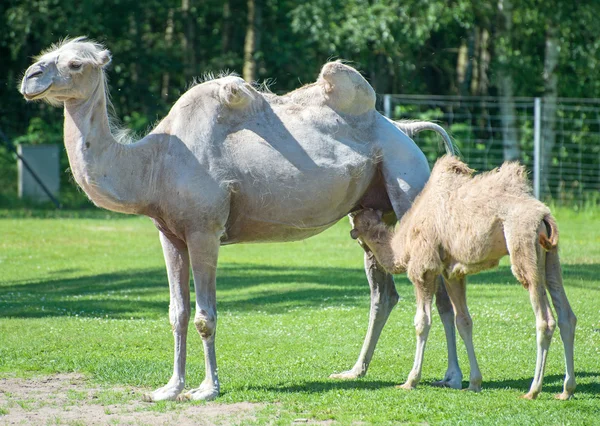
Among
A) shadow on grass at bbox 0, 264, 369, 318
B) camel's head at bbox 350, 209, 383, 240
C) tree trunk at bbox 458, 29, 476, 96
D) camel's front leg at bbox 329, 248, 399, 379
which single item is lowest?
shadow on grass at bbox 0, 264, 369, 318

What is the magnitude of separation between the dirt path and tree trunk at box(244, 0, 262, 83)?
2076 cm

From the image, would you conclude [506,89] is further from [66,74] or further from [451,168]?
[66,74]

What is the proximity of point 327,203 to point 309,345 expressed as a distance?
232cm

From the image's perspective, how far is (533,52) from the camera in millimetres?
24828

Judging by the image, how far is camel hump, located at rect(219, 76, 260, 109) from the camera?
741cm

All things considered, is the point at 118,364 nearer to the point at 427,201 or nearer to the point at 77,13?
the point at 427,201

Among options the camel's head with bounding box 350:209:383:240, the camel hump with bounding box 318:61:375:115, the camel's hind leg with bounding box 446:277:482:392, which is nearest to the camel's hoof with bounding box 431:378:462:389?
the camel's hind leg with bounding box 446:277:482:392

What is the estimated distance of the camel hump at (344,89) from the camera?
303 inches

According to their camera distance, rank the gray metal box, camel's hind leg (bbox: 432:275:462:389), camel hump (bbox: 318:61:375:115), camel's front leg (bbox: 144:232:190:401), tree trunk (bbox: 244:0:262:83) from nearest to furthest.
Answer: camel's front leg (bbox: 144:232:190:401) → camel's hind leg (bbox: 432:275:462:389) → camel hump (bbox: 318:61:375:115) → the gray metal box → tree trunk (bbox: 244:0:262:83)

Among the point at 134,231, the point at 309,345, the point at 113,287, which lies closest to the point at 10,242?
the point at 134,231

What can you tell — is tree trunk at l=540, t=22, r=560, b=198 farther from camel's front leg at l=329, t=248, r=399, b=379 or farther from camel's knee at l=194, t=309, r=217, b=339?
camel's knee at l=194, t=309, r=217, b=339

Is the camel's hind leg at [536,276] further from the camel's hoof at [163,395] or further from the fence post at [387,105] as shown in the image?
the fence post at [387,105]

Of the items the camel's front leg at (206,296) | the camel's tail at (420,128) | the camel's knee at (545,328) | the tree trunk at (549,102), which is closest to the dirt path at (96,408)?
the camel's front leg at (206,296)

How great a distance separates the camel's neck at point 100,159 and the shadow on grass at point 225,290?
446 centimetres
